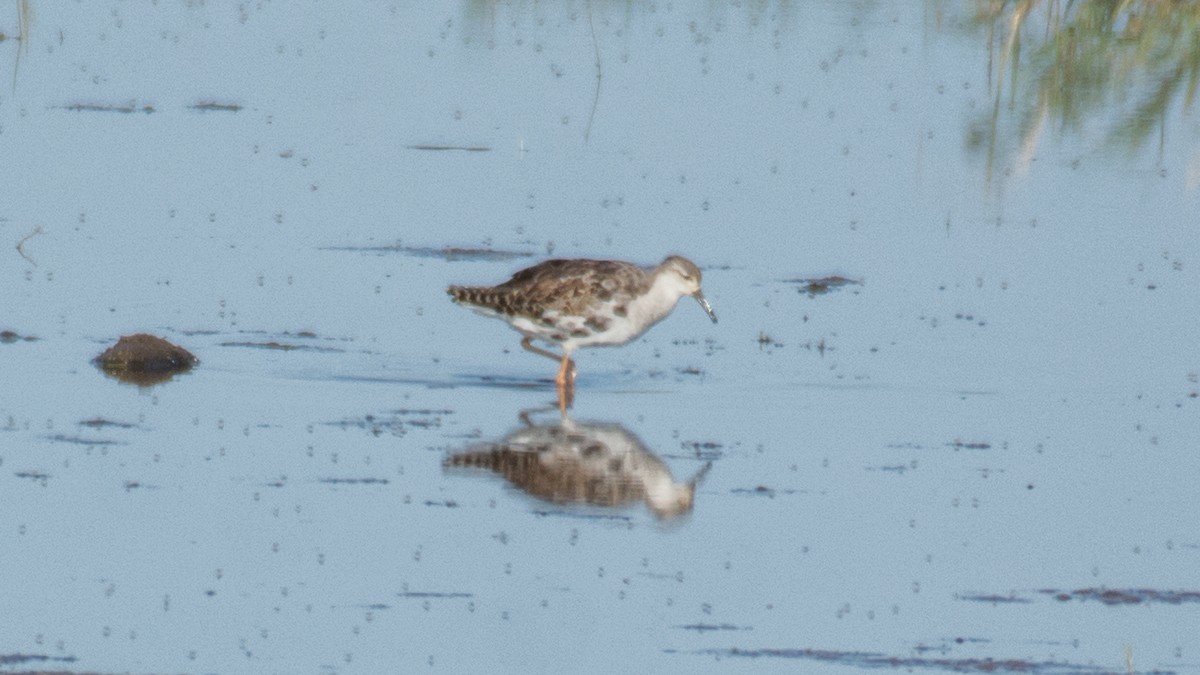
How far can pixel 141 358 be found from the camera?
17703mm

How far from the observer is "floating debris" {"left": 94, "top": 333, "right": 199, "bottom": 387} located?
17.7 m

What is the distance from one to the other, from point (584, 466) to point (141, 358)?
12.0 feet

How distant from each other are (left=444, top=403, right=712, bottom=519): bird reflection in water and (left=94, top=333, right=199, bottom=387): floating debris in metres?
2.71

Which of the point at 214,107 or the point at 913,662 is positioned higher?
the point at 214,107

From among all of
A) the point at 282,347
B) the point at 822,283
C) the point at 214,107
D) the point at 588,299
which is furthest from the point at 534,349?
the point at 214,107

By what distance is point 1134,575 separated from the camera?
555 inches

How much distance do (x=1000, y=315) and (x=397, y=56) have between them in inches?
529

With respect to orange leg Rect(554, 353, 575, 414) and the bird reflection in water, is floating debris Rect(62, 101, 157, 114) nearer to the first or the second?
orange leg Rect(554, 353, 575, 414)

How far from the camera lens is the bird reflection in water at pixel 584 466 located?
1518 cm

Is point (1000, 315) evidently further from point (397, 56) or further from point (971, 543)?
point (397, 56)

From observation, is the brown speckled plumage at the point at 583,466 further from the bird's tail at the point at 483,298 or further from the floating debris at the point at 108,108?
the floating debris at the point at 108,108

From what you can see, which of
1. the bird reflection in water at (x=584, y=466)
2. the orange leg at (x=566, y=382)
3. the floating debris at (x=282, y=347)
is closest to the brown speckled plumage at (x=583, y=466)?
the bird reflection in water at (x=584, y=466)

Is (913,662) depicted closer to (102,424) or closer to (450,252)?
(102,424)

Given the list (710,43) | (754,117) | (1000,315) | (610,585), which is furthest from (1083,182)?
(610,585)
